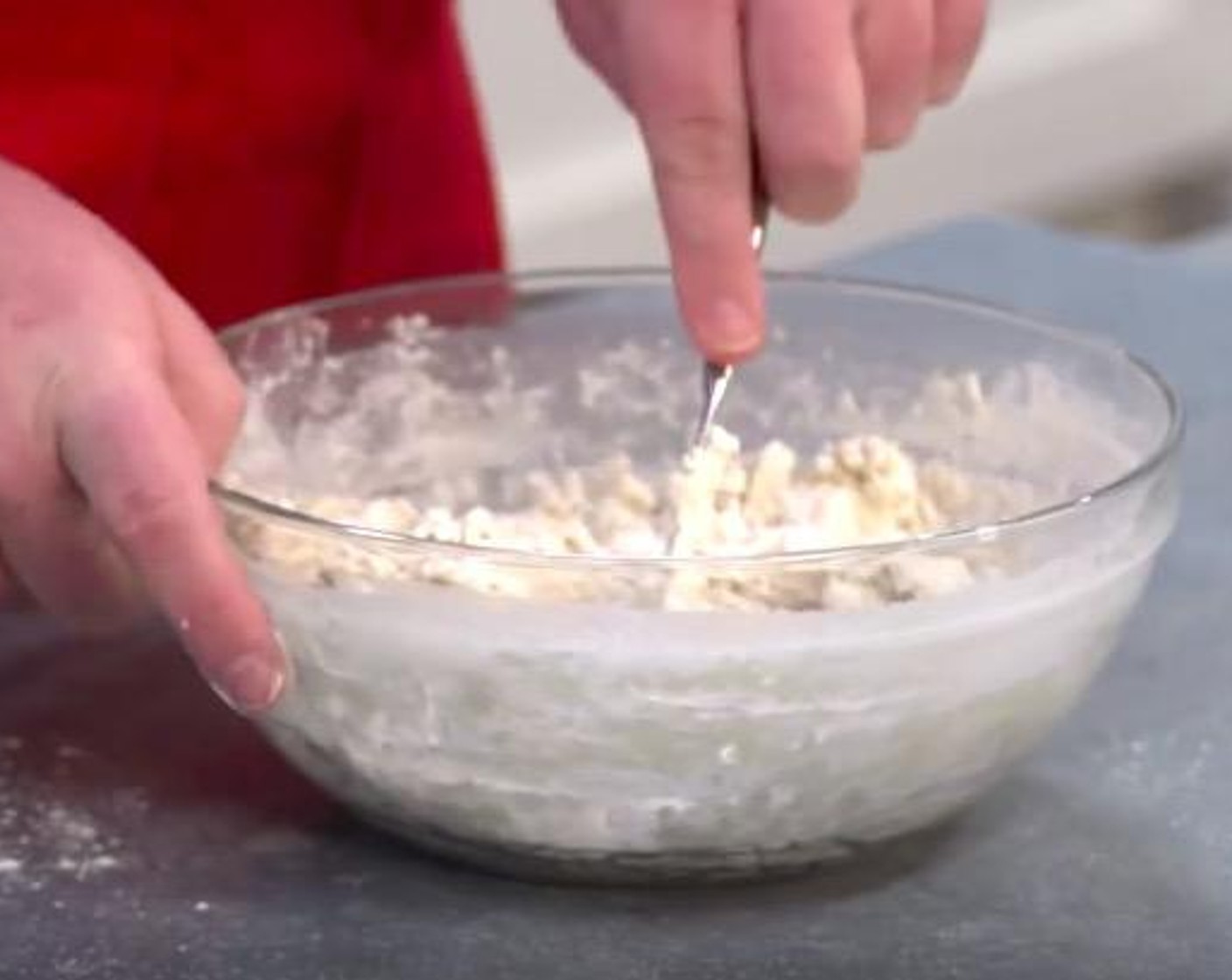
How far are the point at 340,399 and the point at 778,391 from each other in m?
0.12

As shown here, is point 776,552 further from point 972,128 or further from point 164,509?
point 972,128

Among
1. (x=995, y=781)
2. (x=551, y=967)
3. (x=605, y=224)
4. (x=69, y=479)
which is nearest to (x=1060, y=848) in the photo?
(x=995, y=781)

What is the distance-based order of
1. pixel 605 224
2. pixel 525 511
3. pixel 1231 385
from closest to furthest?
pixel 525 511
pixel 1231 385
pixel 605 224

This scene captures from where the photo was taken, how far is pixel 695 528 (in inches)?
24.0

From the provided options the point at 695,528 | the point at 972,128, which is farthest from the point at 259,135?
the point at 972,128

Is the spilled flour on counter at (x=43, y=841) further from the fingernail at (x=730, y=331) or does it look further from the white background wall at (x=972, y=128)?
the white background wall at (x=972, y=128)

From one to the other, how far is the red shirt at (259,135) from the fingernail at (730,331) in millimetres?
277

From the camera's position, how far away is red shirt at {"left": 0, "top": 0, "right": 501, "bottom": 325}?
0.77 m

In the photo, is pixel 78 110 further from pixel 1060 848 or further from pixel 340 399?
pixel 1060 848

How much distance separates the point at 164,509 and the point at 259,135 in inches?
13.1

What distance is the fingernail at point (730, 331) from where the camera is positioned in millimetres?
570

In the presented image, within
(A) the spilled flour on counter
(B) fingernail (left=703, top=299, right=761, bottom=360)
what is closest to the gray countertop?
(A) the spilled flour on counter

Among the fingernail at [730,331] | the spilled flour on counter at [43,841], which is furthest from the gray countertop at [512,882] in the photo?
the fingernail at [730,331]

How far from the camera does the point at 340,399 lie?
69cm
